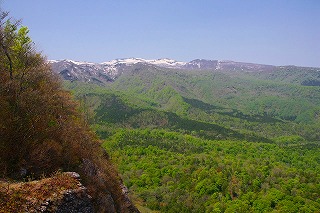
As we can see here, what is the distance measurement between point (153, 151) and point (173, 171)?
30.2 m

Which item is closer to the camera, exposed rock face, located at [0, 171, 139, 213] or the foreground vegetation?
exposed rock face, located at [0, 171, 139, 213]

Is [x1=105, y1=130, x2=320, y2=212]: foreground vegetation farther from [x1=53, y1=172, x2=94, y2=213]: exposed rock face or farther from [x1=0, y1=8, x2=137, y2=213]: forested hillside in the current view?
[x1=53, y1=172, x2=94, y2=213]: exposed rock face

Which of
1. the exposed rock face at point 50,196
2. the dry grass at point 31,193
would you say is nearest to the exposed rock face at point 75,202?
the exposed rock face at point 50,196

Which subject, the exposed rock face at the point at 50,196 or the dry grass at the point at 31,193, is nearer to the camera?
the dry grass at the point at 31,193

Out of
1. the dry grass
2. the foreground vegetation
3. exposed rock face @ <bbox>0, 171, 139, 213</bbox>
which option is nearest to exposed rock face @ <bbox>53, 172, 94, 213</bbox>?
exposed rock face @ <bbox>0, 171, 139, 213</bbox>

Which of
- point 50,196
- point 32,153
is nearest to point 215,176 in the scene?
point 32,153

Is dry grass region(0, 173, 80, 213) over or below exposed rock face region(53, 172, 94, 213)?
over

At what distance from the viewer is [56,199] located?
1570 centimetres

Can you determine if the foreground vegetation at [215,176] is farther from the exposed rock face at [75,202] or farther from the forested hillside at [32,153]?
the exposed rock face at [75,202]

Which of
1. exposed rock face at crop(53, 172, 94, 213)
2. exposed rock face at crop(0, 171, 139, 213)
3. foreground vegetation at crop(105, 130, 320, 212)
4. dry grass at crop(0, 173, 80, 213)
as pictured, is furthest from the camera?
foreground vegetation at crop(105, 130, 320, 212)

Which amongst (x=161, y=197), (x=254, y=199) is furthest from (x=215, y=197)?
(x=161, y=197)

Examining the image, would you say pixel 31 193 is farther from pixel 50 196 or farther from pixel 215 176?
pixel 215 176

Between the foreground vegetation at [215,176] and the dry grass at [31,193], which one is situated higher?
the dry grass at [31,193]

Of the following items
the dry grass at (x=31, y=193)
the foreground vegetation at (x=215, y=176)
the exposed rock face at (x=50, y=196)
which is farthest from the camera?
the foreground vegetation at (x=215, y=176)
